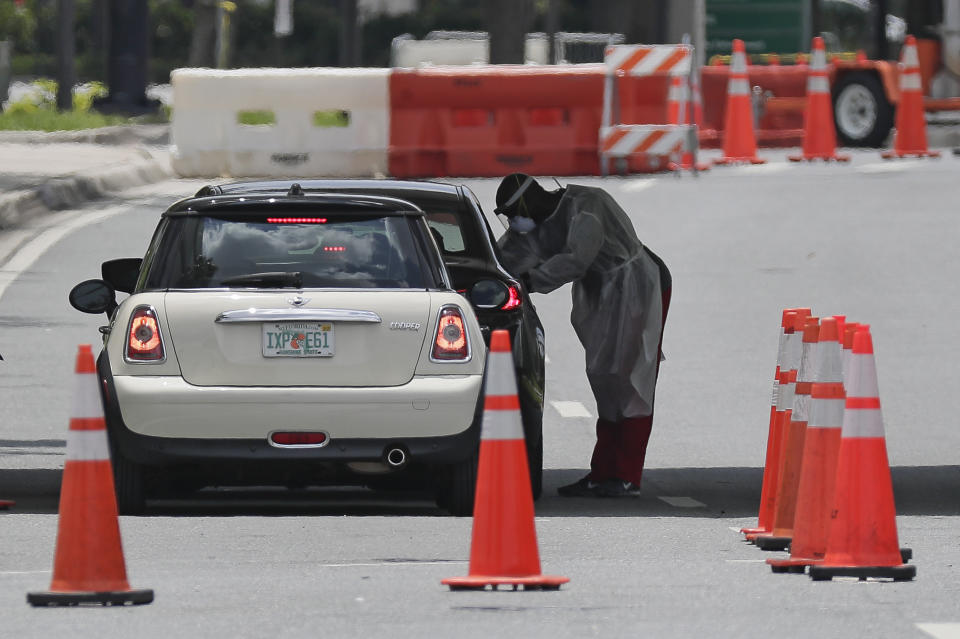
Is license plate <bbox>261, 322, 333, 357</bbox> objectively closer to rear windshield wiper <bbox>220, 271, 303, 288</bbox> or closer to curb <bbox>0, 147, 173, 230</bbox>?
rear windshield wiper <bbox>220, 271, 303, 288</bbox>

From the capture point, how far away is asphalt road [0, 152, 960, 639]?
6.95 meters

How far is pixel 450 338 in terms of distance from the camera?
9.14m

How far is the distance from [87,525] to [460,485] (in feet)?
8.37

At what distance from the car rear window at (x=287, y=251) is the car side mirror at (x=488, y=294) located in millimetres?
358

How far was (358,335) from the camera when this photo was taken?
9117 mm

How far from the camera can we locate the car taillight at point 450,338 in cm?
913

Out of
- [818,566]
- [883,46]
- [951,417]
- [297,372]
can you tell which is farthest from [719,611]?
[883,46]

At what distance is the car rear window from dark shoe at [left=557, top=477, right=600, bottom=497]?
1.91 m

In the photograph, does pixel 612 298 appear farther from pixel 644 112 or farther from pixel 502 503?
pixel 644 112

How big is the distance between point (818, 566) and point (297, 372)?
240 centimetres

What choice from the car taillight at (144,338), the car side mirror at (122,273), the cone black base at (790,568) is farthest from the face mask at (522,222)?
the cone black base at (790,568)

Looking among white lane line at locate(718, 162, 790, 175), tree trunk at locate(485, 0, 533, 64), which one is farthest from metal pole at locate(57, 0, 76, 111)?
white lane line at locate(718, 162, 790, 175)

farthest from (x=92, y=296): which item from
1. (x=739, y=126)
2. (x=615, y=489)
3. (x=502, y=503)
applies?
(x=739, y=126)

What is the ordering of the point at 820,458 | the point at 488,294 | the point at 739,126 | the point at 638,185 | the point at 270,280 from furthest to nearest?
the point at 739,126
the point at 638,185
the point at 488,294
the point at 270,280
the point at 820,458
